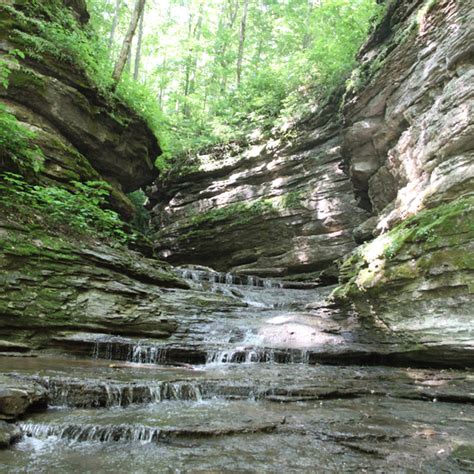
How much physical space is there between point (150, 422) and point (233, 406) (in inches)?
55.7

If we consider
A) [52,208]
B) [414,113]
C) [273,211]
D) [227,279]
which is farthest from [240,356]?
[273,211]

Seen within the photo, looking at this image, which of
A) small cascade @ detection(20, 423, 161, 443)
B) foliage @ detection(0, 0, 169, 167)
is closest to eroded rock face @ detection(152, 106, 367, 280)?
foliage @ detection(0, 0, 169, 167)

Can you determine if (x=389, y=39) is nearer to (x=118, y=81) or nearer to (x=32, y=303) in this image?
(x=118, y=81)

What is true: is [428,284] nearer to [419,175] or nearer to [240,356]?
[419,175]

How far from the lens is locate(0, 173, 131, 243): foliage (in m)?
9.98

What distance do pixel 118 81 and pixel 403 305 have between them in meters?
14.2

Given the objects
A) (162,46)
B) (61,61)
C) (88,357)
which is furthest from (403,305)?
(162,46)

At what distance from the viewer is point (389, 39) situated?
14.4 metres

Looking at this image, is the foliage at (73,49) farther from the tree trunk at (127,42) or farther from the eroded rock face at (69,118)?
the tree trunk at (127,42)

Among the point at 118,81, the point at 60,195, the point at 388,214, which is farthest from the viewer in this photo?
the point at 118,81

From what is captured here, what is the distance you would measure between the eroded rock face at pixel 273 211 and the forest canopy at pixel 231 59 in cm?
222

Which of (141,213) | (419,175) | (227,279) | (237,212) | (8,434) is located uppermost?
(141,213)

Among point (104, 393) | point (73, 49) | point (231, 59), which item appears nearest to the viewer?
point (104, 393)

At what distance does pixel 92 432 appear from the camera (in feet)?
14.5
